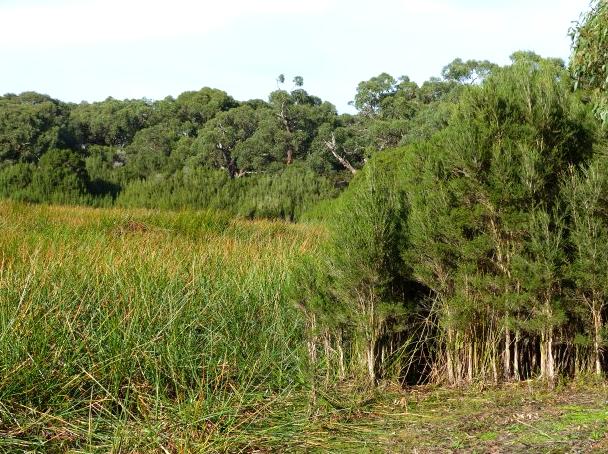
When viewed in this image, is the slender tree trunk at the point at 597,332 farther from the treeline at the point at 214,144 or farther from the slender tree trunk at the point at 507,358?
the treeline at the point at 214,144

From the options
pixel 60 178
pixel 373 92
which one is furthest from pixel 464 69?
pixel 60 178

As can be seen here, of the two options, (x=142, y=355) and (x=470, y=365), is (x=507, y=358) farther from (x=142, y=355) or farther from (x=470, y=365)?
(x=142, y=355)

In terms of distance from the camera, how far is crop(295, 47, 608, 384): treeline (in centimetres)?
543

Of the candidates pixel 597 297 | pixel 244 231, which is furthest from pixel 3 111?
pixel 597 297

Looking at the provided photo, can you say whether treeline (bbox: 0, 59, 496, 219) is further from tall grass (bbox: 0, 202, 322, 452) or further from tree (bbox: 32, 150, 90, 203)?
tall grass (bbox: 0, 202, 322, 452)

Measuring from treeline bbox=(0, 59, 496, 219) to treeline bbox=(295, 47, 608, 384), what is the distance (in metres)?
18.8

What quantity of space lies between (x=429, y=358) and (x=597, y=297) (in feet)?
4.59

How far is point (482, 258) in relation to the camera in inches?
221

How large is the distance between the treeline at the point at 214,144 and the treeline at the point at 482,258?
18.8 m

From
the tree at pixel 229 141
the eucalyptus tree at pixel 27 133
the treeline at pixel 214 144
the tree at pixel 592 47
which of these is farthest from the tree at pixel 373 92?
the tree at pixel 592 47

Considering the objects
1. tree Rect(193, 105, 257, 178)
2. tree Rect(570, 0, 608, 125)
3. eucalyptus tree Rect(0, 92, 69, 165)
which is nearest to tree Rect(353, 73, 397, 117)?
tree Rect(193, 105, 257, 178)

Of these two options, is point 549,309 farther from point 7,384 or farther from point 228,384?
point 7,384

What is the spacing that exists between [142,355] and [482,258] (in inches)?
→ 100

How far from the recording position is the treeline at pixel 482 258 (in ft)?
17.8
